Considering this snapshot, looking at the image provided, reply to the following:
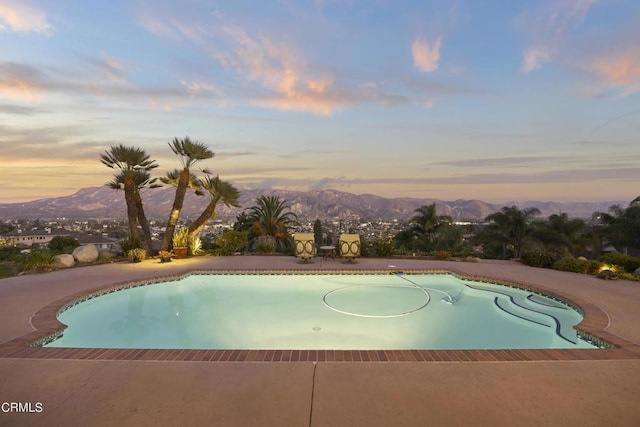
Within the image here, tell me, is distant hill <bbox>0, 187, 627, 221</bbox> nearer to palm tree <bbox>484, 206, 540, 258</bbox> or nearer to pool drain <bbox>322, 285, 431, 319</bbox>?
palm tree <bbox>484, 206, 540, 258</bbox>

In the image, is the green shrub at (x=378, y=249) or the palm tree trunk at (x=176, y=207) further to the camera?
the palm tree trunk at (x=176, y=207)

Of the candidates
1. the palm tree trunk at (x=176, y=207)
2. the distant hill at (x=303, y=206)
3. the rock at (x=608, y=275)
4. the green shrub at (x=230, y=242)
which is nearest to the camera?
the rock at (x=608, y=275)

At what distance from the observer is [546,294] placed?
7.60 metres

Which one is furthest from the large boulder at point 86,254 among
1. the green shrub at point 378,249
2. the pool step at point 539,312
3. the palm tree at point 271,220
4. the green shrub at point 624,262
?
the green shrub at point 624,262

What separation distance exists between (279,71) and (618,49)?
42.3ft

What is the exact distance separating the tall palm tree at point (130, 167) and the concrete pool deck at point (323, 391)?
8990mm

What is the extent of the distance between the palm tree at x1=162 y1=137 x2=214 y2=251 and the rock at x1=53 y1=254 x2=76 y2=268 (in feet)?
9.86

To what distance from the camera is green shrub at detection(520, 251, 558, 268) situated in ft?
35.2

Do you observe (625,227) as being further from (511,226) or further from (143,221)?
(143,221)

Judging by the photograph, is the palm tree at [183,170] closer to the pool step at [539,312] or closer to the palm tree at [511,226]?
the pool step at [539,312]

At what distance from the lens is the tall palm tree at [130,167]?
1202cm

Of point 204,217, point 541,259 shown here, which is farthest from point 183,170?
point 541,259

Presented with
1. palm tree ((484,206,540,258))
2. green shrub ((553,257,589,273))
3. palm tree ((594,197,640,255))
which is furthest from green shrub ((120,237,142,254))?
palm tree ((594,197,640,255))

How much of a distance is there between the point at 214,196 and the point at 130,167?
322 centimetres
